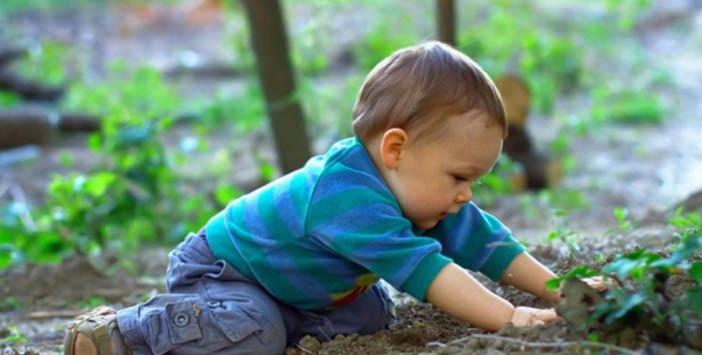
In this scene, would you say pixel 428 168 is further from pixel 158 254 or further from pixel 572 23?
pixel 572 23

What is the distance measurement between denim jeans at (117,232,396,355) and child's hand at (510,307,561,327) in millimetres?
542

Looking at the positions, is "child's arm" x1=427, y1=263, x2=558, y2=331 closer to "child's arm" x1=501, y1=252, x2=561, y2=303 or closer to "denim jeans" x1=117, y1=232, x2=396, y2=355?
"child's arm" x1=501, y1=252, x2=561, y2=303

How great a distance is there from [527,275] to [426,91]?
635 mm

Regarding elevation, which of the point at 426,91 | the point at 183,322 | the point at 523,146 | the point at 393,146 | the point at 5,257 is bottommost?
the point at 523,146

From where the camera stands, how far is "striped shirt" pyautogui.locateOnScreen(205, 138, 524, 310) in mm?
2744

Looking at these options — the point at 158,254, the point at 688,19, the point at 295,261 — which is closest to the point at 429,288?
the point at 295,261

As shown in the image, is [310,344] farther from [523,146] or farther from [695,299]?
[523,146]

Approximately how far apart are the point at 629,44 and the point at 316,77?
14.7 ft

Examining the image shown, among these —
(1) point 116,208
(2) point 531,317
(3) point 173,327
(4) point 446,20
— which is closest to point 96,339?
(3) point 173,327

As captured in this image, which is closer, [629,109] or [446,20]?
[446,20]

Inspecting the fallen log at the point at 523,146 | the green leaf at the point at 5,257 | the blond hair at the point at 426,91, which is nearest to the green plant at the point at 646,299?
the blond hair at the point at 426,91

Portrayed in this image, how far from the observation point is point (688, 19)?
51.3 feet

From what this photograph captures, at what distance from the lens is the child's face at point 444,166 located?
9.14ft

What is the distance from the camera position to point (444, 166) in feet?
9.23
